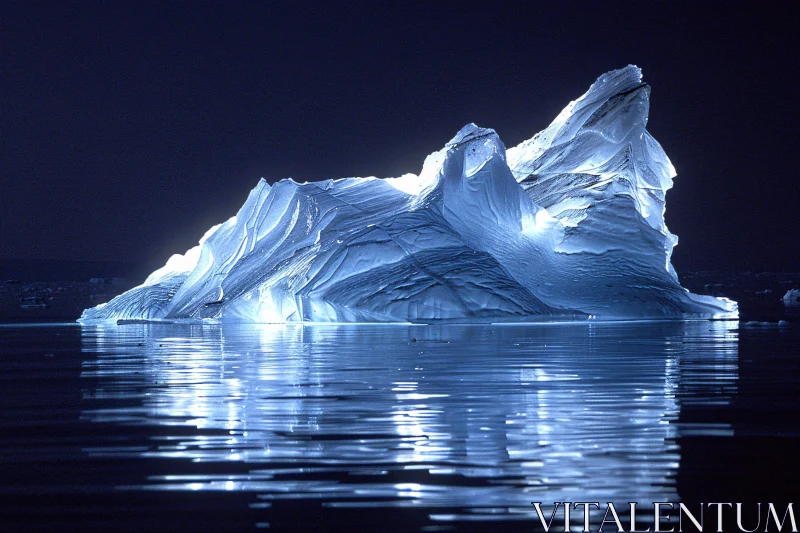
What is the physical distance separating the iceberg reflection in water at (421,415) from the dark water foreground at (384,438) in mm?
19

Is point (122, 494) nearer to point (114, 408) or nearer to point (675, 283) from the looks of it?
point (114, 408)

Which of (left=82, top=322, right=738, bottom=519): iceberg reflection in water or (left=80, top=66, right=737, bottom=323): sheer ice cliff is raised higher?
(left=80, top=66, right=737, bottom=323): sheer ice cliff

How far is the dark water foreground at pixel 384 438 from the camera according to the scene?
4328 millimetres

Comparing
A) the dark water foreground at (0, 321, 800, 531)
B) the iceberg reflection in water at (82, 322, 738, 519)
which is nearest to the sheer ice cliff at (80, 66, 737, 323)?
the iceberg reflection in water at (82, 322, 738, 519)

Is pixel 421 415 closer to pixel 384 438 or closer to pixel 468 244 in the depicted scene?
pixel 384 438

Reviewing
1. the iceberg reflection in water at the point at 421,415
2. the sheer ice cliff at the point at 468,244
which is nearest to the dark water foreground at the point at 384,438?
the iceberg reflection in water at the point at 421,415

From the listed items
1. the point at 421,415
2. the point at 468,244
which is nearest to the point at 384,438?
the point at 421,415

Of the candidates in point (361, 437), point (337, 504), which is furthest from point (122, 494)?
point (361, 437)

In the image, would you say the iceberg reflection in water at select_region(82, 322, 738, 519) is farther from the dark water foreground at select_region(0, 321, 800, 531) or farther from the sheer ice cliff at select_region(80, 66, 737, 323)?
the sheer ice cliff at select_region(80, 66, 737, 323)

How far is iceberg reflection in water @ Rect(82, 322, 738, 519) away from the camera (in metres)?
4.70

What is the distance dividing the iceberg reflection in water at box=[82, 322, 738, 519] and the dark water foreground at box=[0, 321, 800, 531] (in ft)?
0.06

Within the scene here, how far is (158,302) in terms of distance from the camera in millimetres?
23906

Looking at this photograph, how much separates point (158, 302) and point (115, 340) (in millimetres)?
8078

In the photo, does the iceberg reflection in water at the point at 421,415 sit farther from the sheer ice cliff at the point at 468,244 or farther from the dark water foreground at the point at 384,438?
the sheer ice cliff at the point at 468,244
